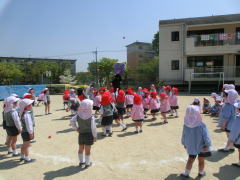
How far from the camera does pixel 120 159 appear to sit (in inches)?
240

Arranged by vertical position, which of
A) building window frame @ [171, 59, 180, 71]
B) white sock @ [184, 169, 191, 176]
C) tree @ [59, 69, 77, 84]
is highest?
building window frame @ [171, 59, 180, 71]

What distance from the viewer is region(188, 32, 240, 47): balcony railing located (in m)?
24.4

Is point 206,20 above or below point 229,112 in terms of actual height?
above

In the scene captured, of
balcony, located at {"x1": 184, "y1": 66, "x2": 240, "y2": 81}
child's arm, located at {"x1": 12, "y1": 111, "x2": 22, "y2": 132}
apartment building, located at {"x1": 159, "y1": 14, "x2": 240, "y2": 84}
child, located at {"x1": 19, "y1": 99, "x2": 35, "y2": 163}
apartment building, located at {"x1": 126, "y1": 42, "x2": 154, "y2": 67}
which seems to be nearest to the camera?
child, located at {"x1": 19, "y1": 99, "x2": 35, "y2": 163}

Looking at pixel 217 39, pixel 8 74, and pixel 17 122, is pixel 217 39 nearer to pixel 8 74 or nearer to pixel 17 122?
pixel 17 122

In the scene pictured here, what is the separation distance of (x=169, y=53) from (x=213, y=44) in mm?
5049

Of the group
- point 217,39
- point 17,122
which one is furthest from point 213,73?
point 17,122

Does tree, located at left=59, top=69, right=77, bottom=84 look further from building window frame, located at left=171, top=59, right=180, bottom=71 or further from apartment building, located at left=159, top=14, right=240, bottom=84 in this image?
building window frame, located at left=171, top=59, right=180, bottom=71

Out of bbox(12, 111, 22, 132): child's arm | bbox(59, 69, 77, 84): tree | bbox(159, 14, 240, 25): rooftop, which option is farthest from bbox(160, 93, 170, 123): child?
bbox(59, 69, 77, 84): tree

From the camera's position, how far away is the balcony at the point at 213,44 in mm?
24469

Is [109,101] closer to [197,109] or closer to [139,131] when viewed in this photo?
[139,131]

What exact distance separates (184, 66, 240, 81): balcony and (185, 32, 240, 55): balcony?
1897 mm

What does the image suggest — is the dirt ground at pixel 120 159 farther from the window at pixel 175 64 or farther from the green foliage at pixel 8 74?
the green foliage at pixel 8 74

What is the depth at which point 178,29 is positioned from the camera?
27219 millimetres
